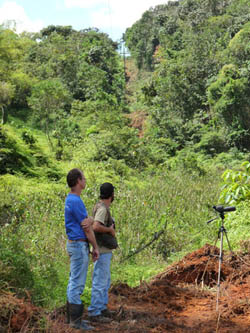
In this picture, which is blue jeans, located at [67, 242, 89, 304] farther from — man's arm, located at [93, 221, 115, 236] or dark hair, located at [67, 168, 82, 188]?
dark hair, located at [67, 168, 82, 188]

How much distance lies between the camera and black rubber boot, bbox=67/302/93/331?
348 centimetres

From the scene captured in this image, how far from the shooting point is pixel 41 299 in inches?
154

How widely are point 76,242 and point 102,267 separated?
0.46m

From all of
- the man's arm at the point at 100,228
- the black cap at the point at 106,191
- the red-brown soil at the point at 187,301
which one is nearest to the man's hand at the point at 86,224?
the man's arm at the point at 100,228

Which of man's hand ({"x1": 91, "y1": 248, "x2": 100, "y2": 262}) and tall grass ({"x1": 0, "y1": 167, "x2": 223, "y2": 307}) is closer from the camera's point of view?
man's hand ({"x1": 91, "y1": 248, "x2": 100, "y2": 262})

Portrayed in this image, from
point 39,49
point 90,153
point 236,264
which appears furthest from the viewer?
point 39,49

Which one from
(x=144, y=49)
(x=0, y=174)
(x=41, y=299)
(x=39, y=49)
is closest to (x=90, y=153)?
(x=0, y=174)

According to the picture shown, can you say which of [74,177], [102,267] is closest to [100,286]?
[102,267]

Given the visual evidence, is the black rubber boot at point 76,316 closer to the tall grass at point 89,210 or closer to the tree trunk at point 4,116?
the tall grass at point 89,210

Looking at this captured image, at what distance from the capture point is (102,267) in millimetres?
3869

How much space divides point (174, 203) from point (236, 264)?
14.7 ft

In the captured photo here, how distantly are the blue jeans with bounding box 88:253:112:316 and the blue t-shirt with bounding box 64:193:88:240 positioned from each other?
42 centimetres

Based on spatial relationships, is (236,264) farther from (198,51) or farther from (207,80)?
(198,51)

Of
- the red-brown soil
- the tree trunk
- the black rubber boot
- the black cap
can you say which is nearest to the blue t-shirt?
the black cap
